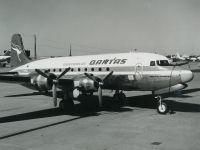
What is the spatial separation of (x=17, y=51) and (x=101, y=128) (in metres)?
17.0

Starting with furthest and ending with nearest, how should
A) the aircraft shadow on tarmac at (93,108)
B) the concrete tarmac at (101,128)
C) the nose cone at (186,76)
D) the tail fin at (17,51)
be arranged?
the tail fin at (17,51), the aircraft shadow on tarmac at (93,108), the nose cone at (186,76), the concrete tarmac at (101,128)

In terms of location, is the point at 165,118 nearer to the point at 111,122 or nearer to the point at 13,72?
the point at 111,122

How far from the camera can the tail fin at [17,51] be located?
27.0 meters

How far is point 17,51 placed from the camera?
2725 centimetres

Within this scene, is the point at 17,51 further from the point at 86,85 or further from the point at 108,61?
the point at 86,85

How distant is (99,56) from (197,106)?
7.81 m

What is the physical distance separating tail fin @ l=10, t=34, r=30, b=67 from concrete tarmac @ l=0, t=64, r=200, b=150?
7.92 m

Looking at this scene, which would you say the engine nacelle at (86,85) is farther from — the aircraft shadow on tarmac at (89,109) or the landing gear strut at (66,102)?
the aircraft shadow on tarmac at (89,109)

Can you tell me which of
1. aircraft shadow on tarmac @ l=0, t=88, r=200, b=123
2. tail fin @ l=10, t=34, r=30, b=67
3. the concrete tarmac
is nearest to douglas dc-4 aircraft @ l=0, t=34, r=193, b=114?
aircraft shadow on tarmac @ l=0, t=88, r=200, b=123

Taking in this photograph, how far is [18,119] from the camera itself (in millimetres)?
15797

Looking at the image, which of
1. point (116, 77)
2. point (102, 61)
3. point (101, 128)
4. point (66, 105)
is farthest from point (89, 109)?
point (101, 128)

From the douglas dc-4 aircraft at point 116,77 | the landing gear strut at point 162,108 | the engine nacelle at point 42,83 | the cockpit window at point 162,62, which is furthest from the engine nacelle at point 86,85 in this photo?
the cockpit window at point 162,62

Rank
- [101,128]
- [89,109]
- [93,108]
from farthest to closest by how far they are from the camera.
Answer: [93,108] → [89,109] → [101,128]

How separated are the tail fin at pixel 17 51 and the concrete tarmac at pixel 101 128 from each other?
26.0 ft
